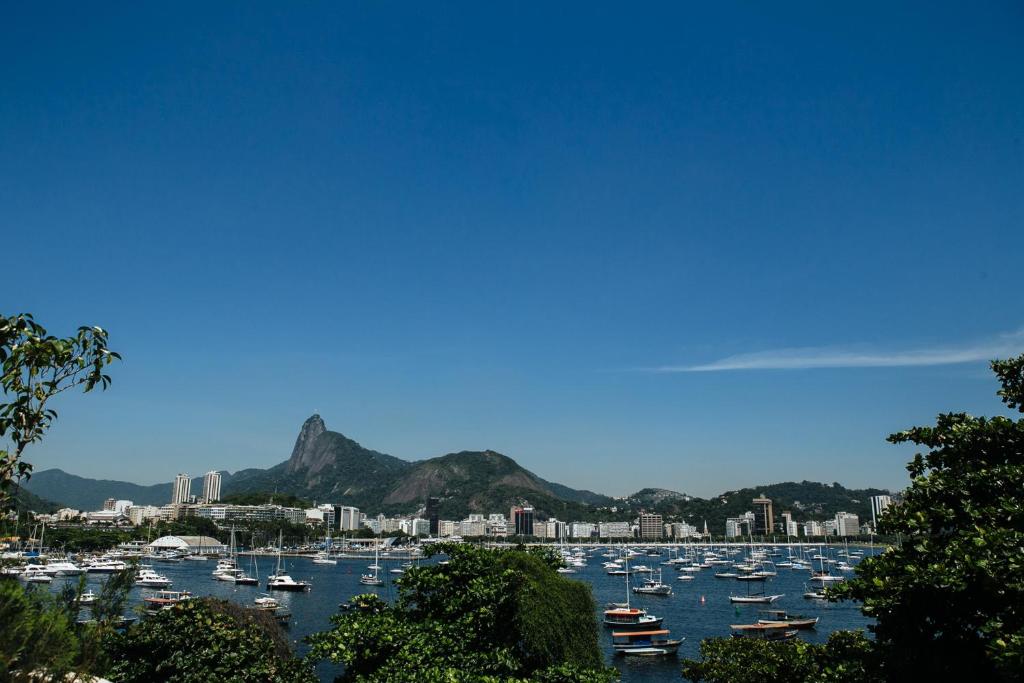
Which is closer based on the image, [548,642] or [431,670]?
[431,670]

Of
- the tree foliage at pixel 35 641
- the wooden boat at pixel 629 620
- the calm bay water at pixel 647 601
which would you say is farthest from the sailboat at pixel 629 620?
the tree foliage at pixel 35 641

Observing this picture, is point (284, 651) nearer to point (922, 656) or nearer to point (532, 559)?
point (532, 559)

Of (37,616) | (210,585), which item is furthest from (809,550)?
(37,616)

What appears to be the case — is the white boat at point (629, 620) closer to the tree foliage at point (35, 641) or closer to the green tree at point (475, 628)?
the green tree at point (475, 628)

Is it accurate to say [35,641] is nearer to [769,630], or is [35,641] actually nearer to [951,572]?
[951,572]

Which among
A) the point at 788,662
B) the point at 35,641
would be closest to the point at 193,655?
the point at 35,641

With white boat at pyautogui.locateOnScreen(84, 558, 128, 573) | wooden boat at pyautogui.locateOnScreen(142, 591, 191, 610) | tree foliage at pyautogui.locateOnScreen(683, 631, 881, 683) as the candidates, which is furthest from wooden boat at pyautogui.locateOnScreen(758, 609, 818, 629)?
white boat at pyautogui.locateOnScreen(84, 558, 128, 573)

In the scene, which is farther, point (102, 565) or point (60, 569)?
point (102, 565)
